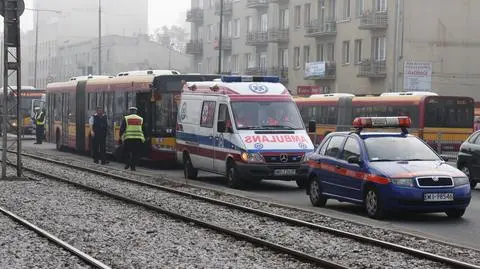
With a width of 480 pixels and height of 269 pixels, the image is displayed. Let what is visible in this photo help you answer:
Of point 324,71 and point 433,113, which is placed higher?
point 324,71

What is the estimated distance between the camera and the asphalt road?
13.1 metres

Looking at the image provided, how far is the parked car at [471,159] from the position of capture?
21.0 m

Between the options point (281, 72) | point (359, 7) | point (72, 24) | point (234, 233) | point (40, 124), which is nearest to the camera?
point (234, 233)

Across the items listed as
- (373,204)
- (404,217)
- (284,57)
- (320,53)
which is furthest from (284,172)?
(284,57)

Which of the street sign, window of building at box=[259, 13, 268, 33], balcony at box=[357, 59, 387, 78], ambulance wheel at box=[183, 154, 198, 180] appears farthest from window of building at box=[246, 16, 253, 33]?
the street sign

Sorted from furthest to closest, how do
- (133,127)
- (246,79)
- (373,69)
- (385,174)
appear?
1. (373,69)
2. (133,127)
3. (246,79)
4. (385,174)

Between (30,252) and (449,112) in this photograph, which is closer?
(30,252)

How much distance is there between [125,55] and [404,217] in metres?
92.8

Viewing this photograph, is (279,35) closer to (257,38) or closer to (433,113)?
(257,38)

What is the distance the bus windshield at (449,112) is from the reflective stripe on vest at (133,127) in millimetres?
16219

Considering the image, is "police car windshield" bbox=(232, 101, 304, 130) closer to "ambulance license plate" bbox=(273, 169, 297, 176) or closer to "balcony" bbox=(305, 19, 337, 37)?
"ambulance license plate" bbox=(273, 169, 297, 176)

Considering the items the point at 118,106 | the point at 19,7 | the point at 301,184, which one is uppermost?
the point at 19,7

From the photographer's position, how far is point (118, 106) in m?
29.9

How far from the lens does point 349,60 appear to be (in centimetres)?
5938
